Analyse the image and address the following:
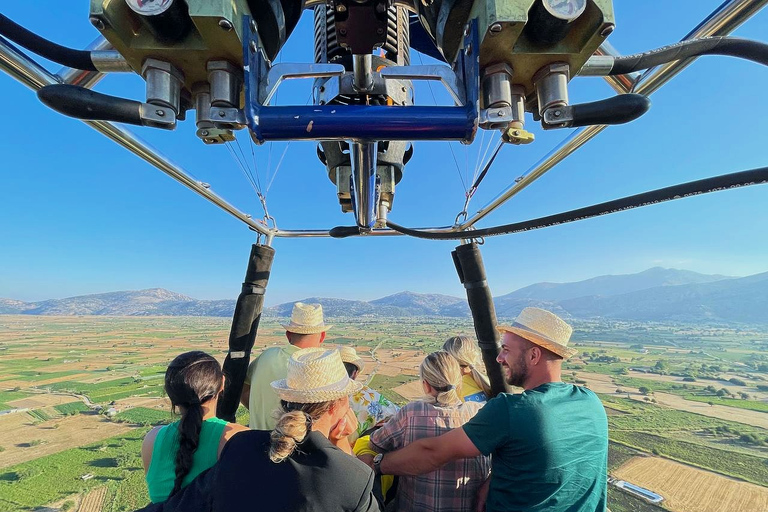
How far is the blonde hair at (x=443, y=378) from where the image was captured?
56.4 inches

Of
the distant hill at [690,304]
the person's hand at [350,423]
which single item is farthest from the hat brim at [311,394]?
the distant hill at [690,304]

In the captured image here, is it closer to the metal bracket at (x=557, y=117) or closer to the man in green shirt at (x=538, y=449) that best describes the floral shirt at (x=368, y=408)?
the man in green shirt at (x=538, y=449)

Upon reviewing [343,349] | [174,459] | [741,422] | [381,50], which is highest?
[381,50]

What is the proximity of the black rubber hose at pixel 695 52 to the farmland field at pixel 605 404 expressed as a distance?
433 cm

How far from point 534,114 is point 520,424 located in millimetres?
864

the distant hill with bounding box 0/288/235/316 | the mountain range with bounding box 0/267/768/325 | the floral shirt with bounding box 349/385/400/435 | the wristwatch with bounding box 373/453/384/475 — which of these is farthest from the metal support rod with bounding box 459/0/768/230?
the distant hill with bounding box 0/288/235/316

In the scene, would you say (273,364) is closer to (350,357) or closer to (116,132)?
(350,357)

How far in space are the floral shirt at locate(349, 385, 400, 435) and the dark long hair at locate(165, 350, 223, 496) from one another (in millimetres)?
778

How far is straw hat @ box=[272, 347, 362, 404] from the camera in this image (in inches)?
43.4

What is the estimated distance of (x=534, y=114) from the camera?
0.69 m

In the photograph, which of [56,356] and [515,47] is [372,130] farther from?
[56,356]

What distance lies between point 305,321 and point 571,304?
66574 mm

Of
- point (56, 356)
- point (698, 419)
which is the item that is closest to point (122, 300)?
point (56, 356)

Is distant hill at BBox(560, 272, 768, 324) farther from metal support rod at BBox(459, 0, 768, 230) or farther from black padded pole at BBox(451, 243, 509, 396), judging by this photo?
metal support rod at BBox(459, 0, 768, 230)
